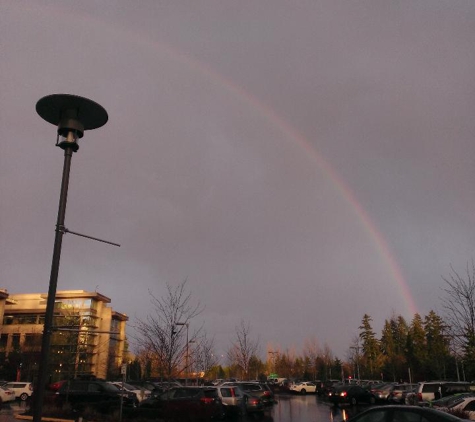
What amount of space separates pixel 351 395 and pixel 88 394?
1792cm

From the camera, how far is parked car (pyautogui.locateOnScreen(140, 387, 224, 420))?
57.5 feet

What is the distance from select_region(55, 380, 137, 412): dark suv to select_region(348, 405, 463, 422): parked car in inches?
684

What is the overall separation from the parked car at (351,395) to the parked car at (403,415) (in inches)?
961

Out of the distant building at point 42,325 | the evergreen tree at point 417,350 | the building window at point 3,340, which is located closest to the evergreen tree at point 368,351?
the evergreen tree at point 417,350

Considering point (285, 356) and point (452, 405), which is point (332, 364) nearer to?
point (285, 356)

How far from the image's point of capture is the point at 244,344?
172 feet

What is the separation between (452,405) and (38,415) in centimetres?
1741

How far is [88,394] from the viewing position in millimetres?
24641

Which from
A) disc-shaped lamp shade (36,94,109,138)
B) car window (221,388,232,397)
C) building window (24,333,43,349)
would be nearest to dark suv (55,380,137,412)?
car window (221,388,232,397)

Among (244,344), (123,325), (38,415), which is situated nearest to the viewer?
(38,415)

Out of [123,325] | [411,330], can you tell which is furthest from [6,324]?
[411,330]

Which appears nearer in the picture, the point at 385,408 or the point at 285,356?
the point at 385,408

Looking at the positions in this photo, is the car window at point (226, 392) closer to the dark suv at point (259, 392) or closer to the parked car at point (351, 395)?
the dark suv at point (259, 392)

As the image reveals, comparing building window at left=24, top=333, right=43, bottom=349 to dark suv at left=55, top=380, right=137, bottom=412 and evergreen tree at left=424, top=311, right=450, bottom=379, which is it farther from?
Result: evergreen tree at left=424, top=311, right=450, bottom=379
